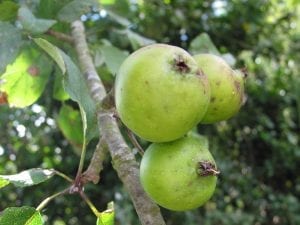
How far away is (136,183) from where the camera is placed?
0.94 m

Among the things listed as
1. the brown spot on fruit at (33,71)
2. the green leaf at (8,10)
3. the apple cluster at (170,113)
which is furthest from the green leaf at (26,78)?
the apple cluster at (170,113)

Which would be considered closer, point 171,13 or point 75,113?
point 75,113

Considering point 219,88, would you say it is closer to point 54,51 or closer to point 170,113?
point 170,113

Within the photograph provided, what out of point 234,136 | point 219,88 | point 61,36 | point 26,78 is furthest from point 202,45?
point 234,136

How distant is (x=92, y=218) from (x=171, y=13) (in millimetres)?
1381

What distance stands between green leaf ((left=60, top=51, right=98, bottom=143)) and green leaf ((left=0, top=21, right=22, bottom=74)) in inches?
7.7

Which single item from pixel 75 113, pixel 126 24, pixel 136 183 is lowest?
pixel 75 113

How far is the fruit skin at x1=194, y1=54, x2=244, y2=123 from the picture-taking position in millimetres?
933

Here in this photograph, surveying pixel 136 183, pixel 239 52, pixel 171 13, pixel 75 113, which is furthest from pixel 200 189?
pixel 239 52

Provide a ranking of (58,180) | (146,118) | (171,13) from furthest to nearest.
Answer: (171,13)
(58,180)
(146,118)

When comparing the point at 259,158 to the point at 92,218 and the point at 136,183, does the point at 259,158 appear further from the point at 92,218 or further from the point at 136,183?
the point at 136,183

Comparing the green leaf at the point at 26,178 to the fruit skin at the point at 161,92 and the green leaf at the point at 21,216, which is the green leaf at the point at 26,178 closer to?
the green leaf at the point at 21,216

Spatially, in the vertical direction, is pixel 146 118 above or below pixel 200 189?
above

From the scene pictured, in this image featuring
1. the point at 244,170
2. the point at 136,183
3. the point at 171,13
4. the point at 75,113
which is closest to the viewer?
the point at 136,183
